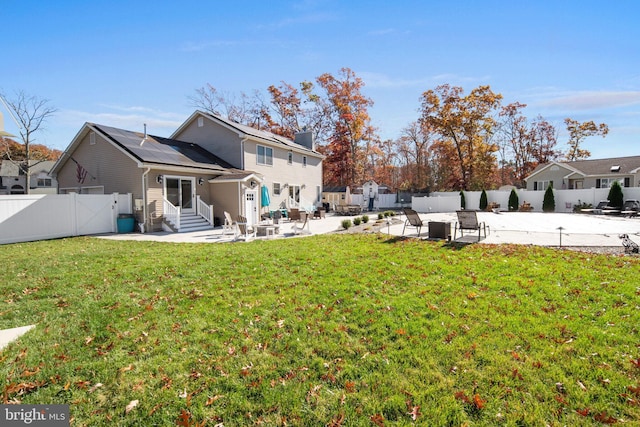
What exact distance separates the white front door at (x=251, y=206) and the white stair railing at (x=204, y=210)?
1988mm

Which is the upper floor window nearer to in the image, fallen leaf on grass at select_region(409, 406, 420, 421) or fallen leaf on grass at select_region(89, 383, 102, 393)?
fallen leaf on grass at select_region(89, 383, 102, 393)

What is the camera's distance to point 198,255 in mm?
8727

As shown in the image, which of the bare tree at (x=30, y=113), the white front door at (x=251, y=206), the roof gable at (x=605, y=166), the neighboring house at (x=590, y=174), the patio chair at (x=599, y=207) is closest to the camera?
the white front door at (x=251, y=206)

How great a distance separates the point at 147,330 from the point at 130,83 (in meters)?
18.3

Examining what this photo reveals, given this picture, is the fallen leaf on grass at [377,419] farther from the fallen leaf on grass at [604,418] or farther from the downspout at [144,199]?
the downspout at [144,199]

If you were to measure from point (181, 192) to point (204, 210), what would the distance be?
156 cm

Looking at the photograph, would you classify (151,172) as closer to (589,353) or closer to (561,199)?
(589,353)

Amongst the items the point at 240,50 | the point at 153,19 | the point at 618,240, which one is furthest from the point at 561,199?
the point at 153,19

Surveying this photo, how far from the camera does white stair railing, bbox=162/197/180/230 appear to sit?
15125mm

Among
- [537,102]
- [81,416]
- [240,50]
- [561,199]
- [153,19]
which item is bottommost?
[81,416]

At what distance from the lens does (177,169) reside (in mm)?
16125

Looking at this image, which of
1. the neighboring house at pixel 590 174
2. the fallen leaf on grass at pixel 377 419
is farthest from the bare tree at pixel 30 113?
the neighboring house at pixel 590 174

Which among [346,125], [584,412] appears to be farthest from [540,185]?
[584,412]

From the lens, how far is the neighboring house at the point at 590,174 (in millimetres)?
28475
